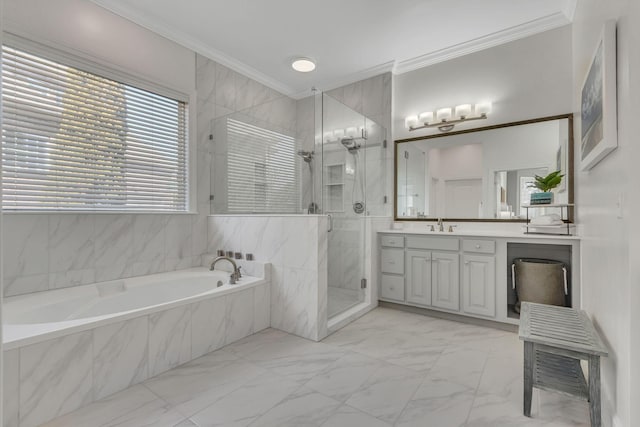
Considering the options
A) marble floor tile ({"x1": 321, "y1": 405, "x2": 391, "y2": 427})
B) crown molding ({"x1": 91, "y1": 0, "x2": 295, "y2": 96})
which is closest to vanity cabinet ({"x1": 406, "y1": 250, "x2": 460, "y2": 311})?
marble floor tile ({"x1": 321, "y1": 405, "x2": 391, "y2": 427})

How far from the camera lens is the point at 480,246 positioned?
115 inches

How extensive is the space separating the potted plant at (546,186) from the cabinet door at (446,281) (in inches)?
33.7

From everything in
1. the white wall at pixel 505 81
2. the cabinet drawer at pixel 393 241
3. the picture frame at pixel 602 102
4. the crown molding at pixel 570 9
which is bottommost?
the cabinet drawer at pixel 393 241

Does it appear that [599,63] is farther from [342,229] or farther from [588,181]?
[342,229]

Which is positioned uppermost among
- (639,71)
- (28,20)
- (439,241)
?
(28,20)

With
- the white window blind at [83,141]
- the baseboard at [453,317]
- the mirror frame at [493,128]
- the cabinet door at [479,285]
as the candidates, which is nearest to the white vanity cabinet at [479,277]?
the cabinet door at [479,285]

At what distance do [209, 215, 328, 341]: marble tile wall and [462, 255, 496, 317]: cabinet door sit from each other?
1.34m

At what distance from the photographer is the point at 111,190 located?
2.73 m

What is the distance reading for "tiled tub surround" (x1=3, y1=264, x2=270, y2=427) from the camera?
162 cm

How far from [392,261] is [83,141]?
2987 millimetres

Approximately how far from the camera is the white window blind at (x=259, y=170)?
10.4 ft

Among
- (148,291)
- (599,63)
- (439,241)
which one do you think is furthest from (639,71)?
(148,291)

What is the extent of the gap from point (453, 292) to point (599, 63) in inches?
81.3

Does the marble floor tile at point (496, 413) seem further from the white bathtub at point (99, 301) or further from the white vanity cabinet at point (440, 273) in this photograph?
the white bathtub at point (99, 301)
